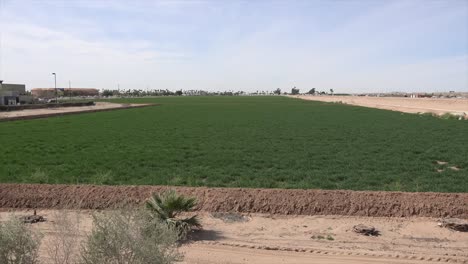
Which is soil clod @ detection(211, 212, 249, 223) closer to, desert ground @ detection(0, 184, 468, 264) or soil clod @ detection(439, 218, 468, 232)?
desert ground @ detection(0, 184, 468, 264)

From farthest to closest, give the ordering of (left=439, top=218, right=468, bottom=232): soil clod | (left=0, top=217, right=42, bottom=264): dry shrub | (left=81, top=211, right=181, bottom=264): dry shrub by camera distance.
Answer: (left=439, top=218, right=468, bottom=232): soil clod
(left=0, top=217, right=42, bottom=264): dry shrub
(left=81, top=211, right=181, bottom=264): dry shrub

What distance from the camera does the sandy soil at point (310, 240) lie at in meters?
7.87

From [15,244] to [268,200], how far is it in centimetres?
714

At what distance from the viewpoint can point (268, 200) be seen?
11258mm

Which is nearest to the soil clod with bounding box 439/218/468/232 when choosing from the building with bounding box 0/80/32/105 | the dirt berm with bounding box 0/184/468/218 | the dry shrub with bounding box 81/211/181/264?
the dirt berm with bounding box 0/184/468/218

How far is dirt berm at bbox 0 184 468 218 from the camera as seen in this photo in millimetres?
10805

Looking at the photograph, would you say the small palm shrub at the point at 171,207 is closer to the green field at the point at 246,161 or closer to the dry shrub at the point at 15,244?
the dry shrub at the point at 15,244

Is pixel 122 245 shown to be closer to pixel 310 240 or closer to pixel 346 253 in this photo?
pixel 346 253

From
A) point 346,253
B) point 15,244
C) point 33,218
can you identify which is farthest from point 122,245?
point 33,218

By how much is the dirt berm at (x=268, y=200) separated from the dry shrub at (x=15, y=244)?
5.20 meters

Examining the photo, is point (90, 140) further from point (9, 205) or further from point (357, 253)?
point (357, 253)

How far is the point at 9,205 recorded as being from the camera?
37.5 feet

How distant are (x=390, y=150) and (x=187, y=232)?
16798mm

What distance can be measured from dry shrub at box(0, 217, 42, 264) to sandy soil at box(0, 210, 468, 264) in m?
1.66
